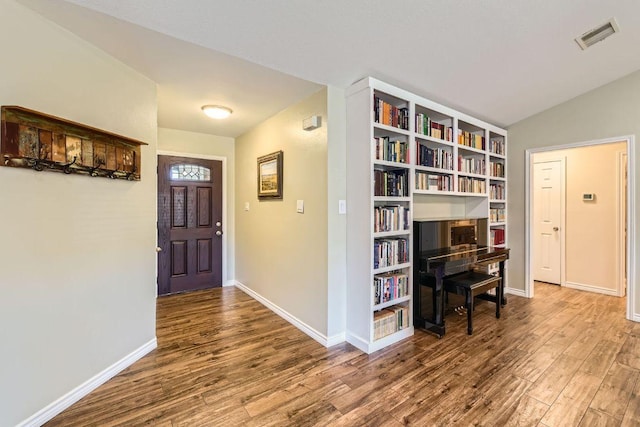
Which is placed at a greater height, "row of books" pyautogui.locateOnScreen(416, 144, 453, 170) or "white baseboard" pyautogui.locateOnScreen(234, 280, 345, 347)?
"row of books" pyautogui.locateOnScreen(416, 144, 453, 170)

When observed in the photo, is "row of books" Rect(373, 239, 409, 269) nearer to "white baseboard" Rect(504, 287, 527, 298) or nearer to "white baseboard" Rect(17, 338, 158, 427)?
"white baseboard" Rect(17, 338, 158, 427)

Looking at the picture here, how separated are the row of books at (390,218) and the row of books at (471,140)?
4.43ft

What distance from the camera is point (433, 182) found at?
10.2 ft

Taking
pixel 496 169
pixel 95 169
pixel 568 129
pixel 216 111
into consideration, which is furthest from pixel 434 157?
pixel 95 169

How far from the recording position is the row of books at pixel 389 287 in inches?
99.9

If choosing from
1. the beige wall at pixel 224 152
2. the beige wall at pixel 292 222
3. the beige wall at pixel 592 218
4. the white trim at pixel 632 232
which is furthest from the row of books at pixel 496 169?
the beige wall at pixel 224 152

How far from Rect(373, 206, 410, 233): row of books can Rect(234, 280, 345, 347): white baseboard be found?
1.07 meters

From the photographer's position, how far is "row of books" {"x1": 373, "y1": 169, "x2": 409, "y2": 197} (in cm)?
253

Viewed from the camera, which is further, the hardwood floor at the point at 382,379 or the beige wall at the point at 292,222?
the beige wall at the point at 292,222

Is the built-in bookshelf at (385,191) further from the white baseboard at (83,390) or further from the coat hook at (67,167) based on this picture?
the coat hook at (67,167)

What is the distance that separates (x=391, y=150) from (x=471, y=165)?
60.5 inches

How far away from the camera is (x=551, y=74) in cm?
291

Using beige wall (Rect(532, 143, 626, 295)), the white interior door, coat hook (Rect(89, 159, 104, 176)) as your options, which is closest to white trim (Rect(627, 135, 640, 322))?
beige wall (Rect(532, 143, 626, 295))

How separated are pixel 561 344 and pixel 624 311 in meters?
1.60
